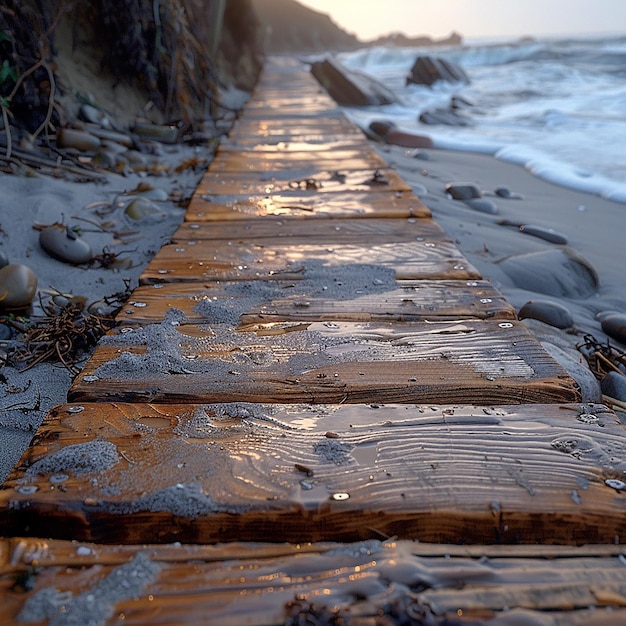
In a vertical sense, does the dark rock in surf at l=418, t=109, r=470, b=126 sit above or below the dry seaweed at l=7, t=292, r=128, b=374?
below

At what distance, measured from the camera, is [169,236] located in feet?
9.17

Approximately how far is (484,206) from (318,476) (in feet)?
11.6

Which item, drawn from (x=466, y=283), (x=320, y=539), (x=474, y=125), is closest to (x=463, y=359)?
(x=466, y=283)

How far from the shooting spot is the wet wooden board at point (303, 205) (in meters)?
2.48

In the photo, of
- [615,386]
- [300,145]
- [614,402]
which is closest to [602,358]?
[615,386]

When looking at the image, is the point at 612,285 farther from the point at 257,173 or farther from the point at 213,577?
the point at 213,577

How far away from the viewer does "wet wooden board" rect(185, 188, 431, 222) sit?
2.48 metres

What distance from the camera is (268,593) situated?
2.47 feet

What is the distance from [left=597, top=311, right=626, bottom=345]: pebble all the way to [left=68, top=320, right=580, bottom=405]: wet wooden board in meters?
1.12

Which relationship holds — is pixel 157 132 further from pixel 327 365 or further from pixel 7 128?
pixel 327 365

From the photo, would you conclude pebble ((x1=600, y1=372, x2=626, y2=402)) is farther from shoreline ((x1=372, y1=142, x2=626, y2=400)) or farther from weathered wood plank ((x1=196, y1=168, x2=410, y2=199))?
weathered wood plank ((x1=196, y1=168, x2=410, y2=199))

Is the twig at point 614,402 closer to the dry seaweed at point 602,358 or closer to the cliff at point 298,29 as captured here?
the dry seaweed at point 602,358

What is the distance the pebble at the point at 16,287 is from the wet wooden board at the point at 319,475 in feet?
3.21

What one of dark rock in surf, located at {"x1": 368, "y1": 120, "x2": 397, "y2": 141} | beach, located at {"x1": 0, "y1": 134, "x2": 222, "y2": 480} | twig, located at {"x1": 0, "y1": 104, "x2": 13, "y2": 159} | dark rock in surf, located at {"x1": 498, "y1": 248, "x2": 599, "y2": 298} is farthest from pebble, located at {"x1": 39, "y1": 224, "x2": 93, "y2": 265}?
dark rock in surf, located at {"x1": 368, "y1": 120, "x2": 397, "y2": 141}
